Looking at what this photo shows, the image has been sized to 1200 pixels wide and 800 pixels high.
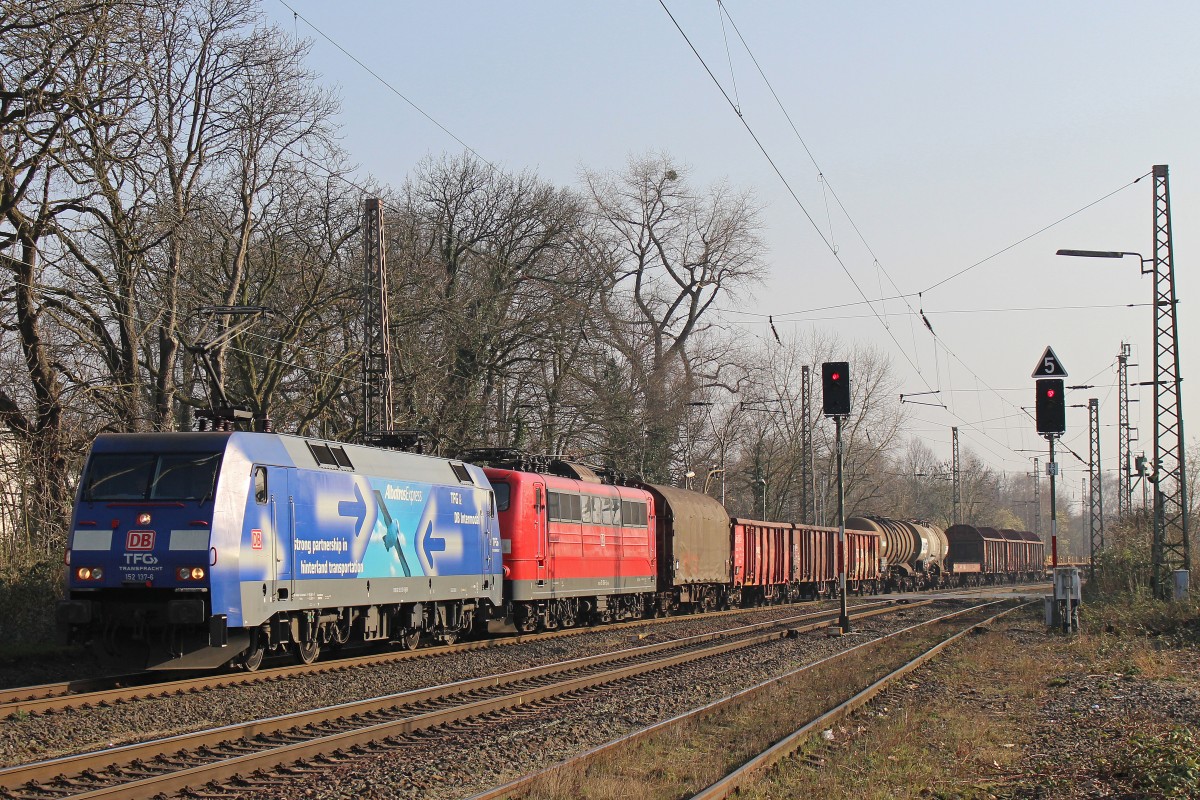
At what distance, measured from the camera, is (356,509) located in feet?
55.6

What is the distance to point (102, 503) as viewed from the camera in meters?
14.2

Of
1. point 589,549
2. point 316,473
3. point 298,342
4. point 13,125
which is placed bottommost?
point 589,549

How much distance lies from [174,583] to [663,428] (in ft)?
118

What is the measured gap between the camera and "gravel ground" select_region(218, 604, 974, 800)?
29.2ft

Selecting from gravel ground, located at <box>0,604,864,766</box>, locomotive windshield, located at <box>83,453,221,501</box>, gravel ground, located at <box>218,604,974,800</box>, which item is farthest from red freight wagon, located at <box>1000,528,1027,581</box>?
locomotive windshield, located at <box>83,453,221,501</box>

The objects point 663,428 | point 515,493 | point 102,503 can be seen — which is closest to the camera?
point 102,503

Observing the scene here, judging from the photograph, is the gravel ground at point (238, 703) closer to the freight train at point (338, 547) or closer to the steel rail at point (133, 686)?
the steel rail at point (133, 686)

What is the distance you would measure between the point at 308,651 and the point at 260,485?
10.7 ft

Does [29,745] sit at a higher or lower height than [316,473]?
lower

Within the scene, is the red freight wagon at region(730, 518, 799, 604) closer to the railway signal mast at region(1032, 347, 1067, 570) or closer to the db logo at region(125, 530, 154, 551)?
the railway signal mast at region(1032, 347, 1067, 570)

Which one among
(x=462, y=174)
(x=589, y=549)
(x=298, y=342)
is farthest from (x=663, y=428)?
(x=589, y=549)

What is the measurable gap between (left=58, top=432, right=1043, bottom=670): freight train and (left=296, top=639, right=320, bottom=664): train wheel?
48 millimetres

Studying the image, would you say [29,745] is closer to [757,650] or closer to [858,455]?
[757,650]

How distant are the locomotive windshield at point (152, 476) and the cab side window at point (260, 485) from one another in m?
0.66
